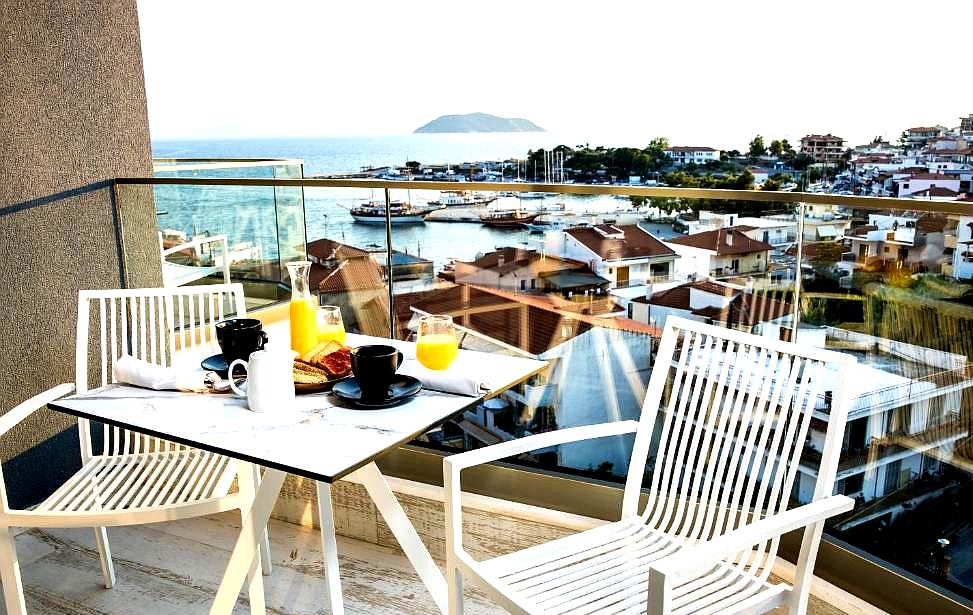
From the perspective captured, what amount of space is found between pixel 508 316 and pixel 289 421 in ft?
3.98

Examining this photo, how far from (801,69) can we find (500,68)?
9.95 metres

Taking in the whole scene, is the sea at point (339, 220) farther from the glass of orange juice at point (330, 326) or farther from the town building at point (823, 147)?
the town building at point (823, 147)

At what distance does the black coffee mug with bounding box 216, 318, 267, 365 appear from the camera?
5.76 ft

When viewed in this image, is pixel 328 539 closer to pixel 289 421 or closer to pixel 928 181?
pixel 289 421

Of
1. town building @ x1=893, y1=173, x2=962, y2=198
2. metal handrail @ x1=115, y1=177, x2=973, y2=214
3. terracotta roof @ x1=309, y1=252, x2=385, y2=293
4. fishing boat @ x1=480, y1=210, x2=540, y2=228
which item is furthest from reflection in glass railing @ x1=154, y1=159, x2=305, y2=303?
town building @ x1=893, y1=173, x2=962, y2=198

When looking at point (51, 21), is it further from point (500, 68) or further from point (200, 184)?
point (500, 68)

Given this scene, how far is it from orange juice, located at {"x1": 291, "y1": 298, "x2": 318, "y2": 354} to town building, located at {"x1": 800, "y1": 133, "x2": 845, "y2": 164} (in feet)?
78.0

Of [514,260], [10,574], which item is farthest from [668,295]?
[10,574]

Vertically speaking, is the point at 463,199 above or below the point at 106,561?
above

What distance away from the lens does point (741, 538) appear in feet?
4.06

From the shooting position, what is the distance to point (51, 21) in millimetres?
2945

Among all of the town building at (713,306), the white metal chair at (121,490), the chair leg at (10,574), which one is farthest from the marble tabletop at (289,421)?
the town building at (713,306)

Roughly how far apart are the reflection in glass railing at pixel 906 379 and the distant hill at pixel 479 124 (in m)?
25.3

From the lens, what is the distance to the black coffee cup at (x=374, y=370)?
1538 millimetres
